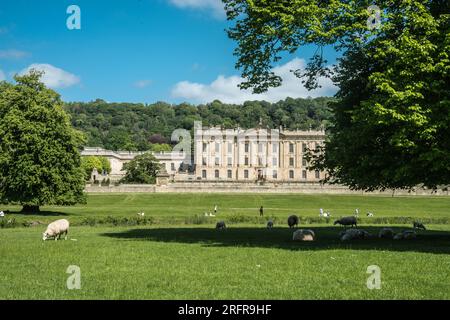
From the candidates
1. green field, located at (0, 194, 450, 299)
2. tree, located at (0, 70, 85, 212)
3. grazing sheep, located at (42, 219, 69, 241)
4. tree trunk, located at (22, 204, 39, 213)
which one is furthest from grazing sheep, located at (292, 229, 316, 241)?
tree trunk, located at (22, 204, 39, 213)

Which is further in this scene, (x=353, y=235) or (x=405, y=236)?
A: (x=405, y=236)

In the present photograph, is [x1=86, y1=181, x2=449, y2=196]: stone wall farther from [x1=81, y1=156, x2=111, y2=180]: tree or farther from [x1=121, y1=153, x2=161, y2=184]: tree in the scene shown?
[x1=81, y1=156, x2=111, y2=180]: tree

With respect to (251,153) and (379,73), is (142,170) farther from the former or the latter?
(379,73)

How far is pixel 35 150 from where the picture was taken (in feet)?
140

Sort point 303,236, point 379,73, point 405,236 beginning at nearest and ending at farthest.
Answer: point 379,73
point 303,236
point 405,236

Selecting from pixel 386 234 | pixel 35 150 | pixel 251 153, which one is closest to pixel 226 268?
pixel 386 234

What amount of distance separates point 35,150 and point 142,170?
56.7m

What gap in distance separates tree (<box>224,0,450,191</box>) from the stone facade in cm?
9872

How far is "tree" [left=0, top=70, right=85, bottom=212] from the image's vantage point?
137 ft

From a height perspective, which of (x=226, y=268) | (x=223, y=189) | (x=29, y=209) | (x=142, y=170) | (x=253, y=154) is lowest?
(x=29, y=209)

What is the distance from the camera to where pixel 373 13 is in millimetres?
18578
